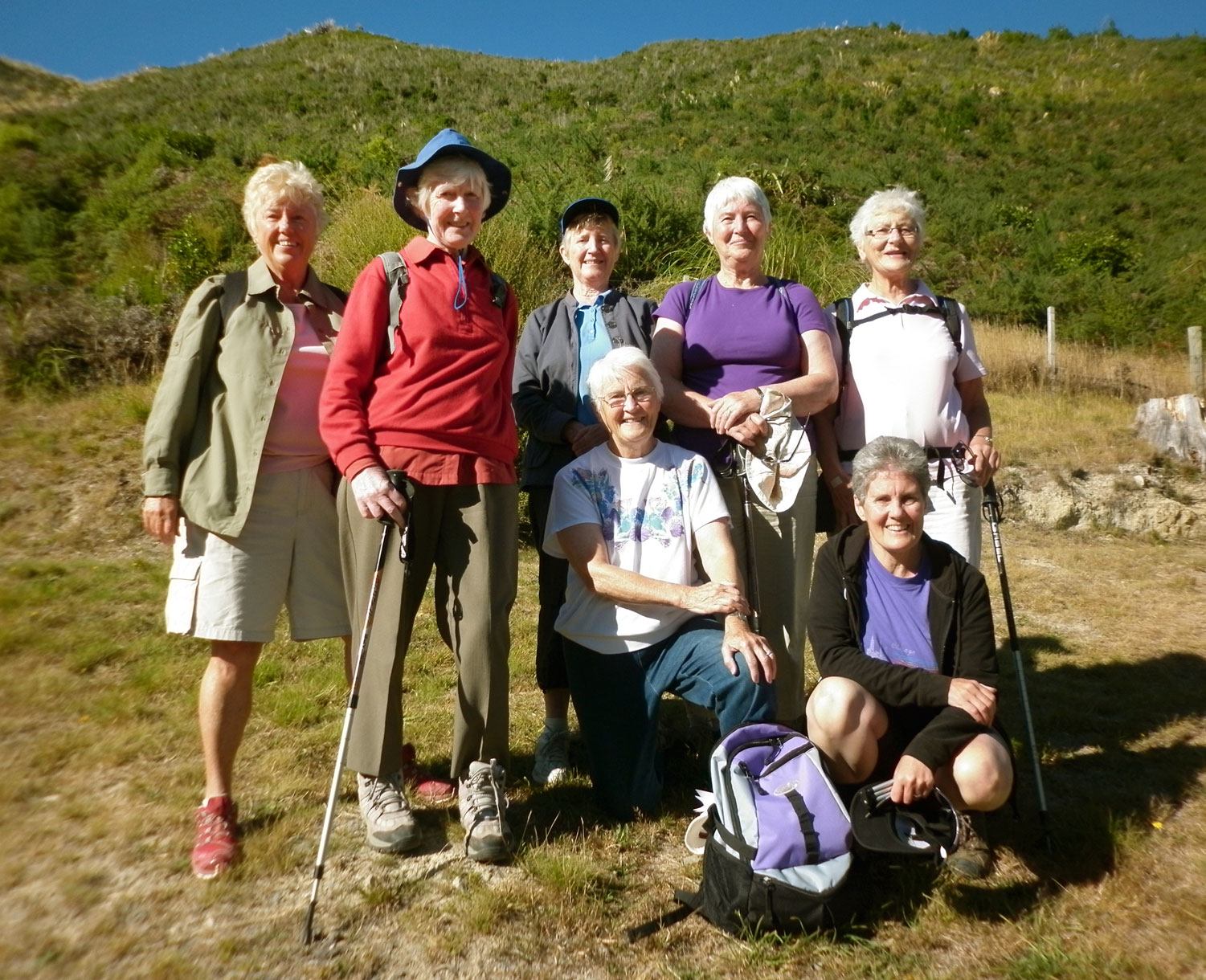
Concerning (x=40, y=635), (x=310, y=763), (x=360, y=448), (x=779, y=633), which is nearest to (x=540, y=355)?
(x=360, y=448)

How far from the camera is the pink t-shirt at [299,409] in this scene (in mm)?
2668

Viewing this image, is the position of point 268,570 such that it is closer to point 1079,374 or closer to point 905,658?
point 905,658

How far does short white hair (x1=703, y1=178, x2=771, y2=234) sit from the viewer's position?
10.2 feet

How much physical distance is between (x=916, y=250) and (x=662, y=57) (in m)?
44.7

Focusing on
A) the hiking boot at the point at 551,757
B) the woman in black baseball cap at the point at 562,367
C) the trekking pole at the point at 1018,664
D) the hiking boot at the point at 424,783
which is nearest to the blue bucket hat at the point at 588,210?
the woman in black baseball cap at the point at 562,367

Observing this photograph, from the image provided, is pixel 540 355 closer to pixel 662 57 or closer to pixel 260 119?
pixel 260 119

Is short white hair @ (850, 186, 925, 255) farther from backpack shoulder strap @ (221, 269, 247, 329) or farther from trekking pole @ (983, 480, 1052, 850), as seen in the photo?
backpack shoulder strap @ (221, 269, 247, 329)

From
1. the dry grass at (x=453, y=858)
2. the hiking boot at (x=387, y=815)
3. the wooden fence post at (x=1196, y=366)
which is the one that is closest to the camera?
the dry grass at (x=453, y=858)

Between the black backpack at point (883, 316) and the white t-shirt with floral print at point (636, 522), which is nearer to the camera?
the white t-shirt with floral print at point (636, 522)

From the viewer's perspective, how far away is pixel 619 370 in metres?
2.83

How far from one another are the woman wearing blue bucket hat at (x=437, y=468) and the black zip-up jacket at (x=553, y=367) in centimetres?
46

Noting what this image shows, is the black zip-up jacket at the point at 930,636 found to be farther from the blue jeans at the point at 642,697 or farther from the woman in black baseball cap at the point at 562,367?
the woman in black baseball cap at the point at 562,367

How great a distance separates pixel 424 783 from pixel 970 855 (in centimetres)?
182

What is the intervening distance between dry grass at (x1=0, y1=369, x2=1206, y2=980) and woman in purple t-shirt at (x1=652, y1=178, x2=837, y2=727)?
31.3 inches
